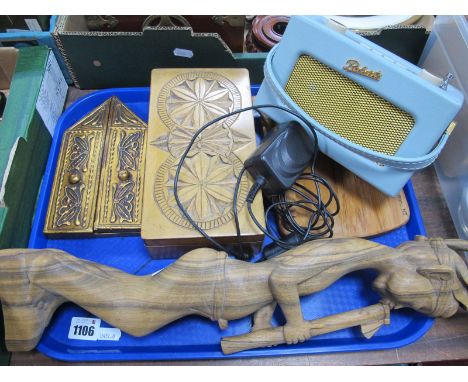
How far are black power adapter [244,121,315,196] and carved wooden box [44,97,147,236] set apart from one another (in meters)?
0.23

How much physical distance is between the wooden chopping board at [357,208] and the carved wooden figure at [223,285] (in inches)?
4.7

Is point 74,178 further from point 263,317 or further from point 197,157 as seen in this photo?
point 263,317

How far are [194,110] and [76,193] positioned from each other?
26 cm

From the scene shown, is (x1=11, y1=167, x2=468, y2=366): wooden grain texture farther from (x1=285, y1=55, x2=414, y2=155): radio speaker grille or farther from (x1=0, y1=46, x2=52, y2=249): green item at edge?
(x1=285, y1=55, x2=414, y2=155): radio speaker grille

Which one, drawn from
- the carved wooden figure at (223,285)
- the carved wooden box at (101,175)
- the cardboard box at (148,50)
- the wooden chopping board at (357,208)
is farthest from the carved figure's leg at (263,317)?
the cardboard box at (148,50)

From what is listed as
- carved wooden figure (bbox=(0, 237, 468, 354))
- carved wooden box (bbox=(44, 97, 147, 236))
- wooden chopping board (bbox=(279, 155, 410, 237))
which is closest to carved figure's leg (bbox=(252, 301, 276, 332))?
carved wooden figure (bbox=(0, 237, 468, 354))

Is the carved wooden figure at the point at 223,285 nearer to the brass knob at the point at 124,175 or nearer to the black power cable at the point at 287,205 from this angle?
the black power cable at the point at 287,205

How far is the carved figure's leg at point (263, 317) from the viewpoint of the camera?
1.93 ft

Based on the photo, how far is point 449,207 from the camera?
2.59ft

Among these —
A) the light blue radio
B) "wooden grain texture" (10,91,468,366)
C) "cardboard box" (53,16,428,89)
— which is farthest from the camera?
"cardboard box" (53,16,428,89)

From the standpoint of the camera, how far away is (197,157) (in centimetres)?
67

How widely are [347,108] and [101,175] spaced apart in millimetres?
450

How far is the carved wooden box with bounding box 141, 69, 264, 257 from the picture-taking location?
61 centimetres

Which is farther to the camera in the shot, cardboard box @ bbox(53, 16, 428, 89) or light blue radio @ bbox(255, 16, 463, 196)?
cardboard box @ bbox(53, 16, 428, 89)
